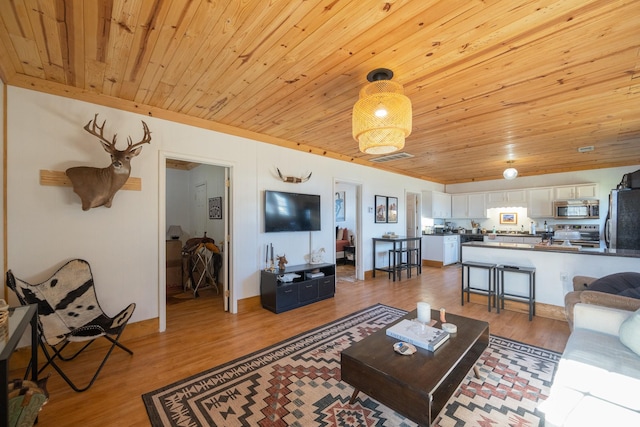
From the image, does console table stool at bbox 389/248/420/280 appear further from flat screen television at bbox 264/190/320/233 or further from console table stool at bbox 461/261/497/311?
flat screen television at bbox 264/190/320/233

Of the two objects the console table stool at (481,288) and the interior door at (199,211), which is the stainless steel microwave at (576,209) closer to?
the console table stool at (481,288)

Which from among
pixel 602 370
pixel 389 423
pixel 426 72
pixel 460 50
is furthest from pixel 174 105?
pixel 602 370

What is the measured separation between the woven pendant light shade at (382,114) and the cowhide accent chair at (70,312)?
8.38 feet

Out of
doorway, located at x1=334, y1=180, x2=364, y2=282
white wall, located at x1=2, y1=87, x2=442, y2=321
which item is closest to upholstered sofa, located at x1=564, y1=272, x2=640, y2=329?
white wall, located at x1=2, y1=87, x2=442, y2=321

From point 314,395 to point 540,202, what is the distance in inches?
296

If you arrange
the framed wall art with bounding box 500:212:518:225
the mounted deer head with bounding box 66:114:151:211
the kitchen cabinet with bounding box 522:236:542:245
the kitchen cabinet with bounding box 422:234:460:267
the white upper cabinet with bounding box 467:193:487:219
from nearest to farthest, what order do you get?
the mounted deer head with bounding box 66:114:151:211 < the kitchen cabinet with bounding box 522:236:542:245 < the kitchen cabinet with bounding box 422:234:460:267 < the framed wall art with bounding box 500:212:518:225 < the white upper cabinet with bounding box 467:193:487:219

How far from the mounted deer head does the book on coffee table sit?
2.92m

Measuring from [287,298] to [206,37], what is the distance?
3108mm

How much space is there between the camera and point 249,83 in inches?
97.0

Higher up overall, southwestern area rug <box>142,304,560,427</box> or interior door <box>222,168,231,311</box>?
interior door <box>222,168,231,311</box>

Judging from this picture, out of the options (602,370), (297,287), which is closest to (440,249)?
(297,287)

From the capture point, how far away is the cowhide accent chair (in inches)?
84.3

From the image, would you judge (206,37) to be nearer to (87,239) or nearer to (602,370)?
(87,239)

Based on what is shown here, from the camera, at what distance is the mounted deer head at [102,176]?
254cm
